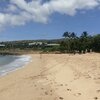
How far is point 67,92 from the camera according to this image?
15.9 meters

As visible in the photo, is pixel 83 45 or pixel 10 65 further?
pixel 83 45

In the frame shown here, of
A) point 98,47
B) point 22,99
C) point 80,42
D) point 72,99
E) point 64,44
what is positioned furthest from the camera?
point 64,44

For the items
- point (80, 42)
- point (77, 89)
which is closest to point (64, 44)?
point (80, 42)

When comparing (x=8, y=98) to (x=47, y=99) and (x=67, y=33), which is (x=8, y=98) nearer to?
(x=47, y=99)

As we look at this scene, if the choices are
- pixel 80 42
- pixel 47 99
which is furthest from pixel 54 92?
pixel 80 42

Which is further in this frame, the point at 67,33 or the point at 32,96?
the point at 67,33

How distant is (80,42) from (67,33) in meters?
35.6

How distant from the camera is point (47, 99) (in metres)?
14.5

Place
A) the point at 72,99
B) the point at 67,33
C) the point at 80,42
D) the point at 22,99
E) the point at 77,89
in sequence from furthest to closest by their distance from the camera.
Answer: the point at 67,33
the point at 80,42
the point at 77,89
the point at 22,99
the point at 72,99

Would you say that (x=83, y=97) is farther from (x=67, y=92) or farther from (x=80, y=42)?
(x=80, y=42)

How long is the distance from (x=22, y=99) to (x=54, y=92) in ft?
6.06

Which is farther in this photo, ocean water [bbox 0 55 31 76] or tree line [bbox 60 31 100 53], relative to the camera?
tree line [bbox 60 31 100 53]

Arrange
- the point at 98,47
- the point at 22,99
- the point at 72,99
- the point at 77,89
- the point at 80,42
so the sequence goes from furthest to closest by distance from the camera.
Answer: the point at 80,42 < the point at 98,47 < the point at 77,89 < the point at 22,99 < the point at 72,99

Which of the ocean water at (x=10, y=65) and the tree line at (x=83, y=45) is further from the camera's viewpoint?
the tree line at (x=83, y=45)
